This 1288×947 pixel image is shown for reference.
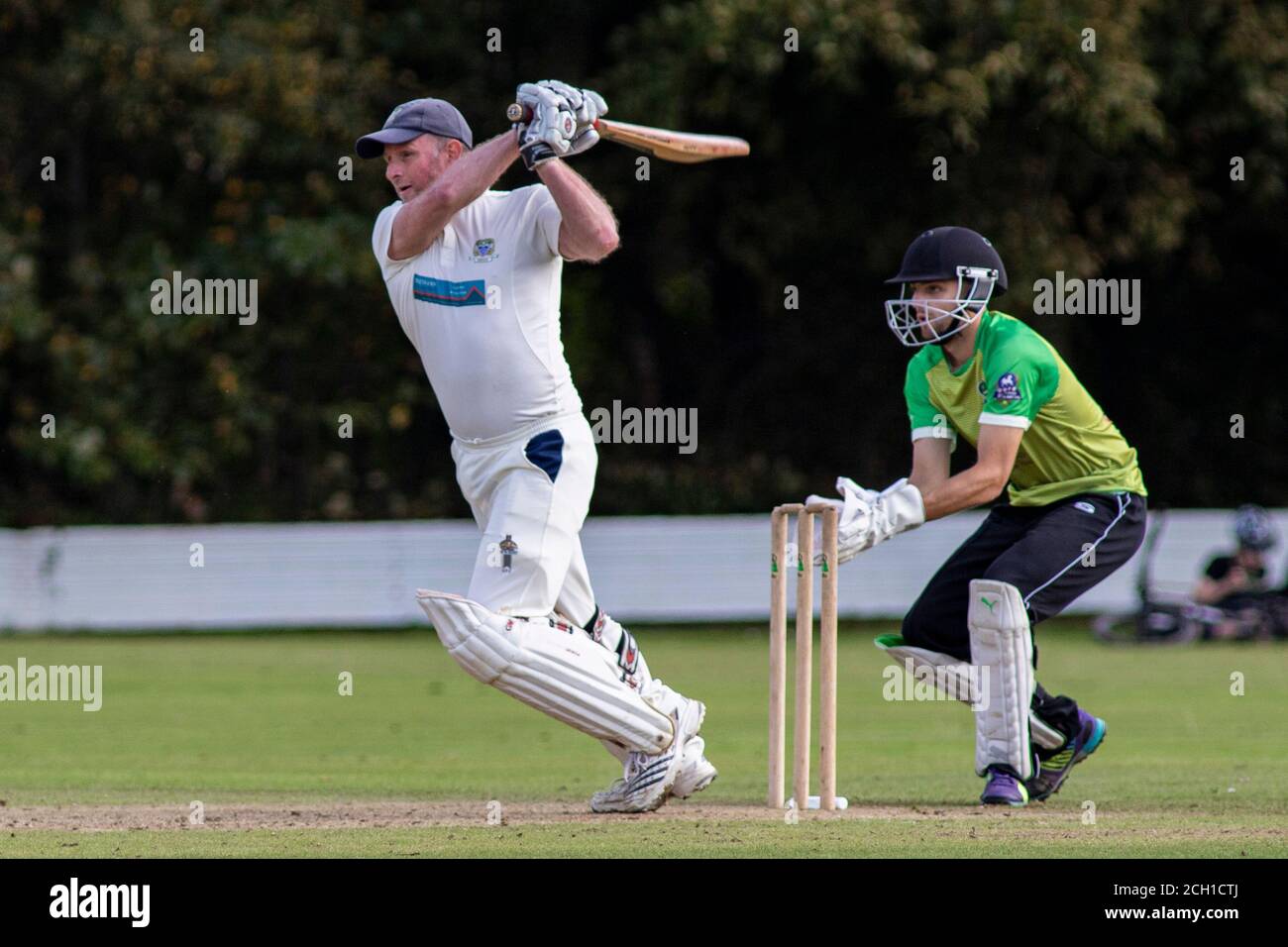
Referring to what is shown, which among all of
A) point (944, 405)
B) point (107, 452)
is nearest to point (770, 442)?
point (107, 452)

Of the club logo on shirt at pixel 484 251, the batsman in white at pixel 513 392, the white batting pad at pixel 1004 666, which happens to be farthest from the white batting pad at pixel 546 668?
the white batting pad at pixel 1004 666

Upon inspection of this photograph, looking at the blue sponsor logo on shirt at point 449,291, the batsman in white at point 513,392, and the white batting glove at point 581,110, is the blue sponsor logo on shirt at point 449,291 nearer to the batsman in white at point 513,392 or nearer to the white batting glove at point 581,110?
the batsman in white at point 513,392

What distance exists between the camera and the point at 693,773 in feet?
17.6

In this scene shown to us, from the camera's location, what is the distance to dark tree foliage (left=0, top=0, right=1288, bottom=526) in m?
14.6

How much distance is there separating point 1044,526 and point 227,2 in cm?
1149

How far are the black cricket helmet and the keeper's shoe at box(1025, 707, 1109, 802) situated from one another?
48.4 inches

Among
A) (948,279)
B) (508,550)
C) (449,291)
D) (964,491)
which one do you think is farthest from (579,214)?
(964,491)

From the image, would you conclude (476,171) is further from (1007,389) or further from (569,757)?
(569,757)

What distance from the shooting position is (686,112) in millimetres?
14953

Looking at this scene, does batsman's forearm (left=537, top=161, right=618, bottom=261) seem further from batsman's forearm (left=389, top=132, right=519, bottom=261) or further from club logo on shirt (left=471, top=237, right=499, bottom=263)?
club logo on shirt (left=471, top=237, right=499, bottom=263)

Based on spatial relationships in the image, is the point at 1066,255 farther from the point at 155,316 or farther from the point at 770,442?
the point at 155,316

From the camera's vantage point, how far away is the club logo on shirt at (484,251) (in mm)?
5164

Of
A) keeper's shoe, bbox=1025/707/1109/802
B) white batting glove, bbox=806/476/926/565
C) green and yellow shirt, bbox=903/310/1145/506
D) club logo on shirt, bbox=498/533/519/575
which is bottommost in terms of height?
keeper's shoe, bbox=1025/707/1109/802

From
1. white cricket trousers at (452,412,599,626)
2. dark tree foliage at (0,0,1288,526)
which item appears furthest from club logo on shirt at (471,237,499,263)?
dark tree foliage at (0,0,1288,526)
